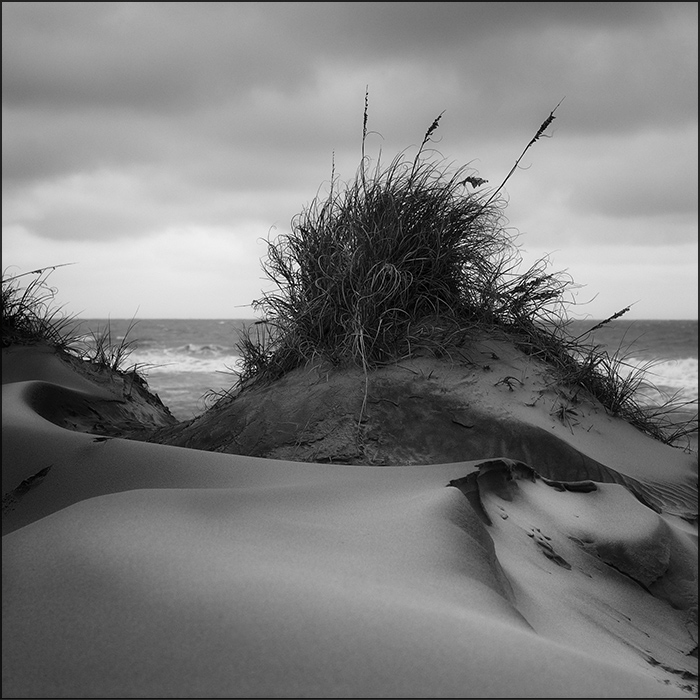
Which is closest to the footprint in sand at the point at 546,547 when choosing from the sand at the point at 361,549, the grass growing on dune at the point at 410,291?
the sand at the point at 361,549

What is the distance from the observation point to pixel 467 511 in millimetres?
1990

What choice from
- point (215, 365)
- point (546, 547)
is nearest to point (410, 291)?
point (546, 547)

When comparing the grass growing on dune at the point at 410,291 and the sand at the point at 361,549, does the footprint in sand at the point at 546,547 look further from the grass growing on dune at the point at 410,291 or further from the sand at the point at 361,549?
the grass growing on dune at the point at 410,291

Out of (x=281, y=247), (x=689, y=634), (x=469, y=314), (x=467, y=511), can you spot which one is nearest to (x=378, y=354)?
(x=469, y=314)

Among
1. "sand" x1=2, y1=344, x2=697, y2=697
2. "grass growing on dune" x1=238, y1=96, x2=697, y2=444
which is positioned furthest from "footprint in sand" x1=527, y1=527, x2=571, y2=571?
"grass growing on dune" x1=238, y1=96, x2=697, y2=444

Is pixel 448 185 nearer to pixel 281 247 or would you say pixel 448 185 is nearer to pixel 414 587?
pixel 281 247

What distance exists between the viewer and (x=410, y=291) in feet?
11.4

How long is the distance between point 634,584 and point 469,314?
165 centimetres

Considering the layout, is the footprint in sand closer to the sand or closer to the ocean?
the sand

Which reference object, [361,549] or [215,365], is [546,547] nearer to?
[361,549]

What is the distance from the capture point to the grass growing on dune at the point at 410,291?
3363mm

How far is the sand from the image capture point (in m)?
1.20

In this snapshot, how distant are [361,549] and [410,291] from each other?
1.97m

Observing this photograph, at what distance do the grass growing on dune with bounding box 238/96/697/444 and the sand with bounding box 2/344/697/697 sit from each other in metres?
0.16
